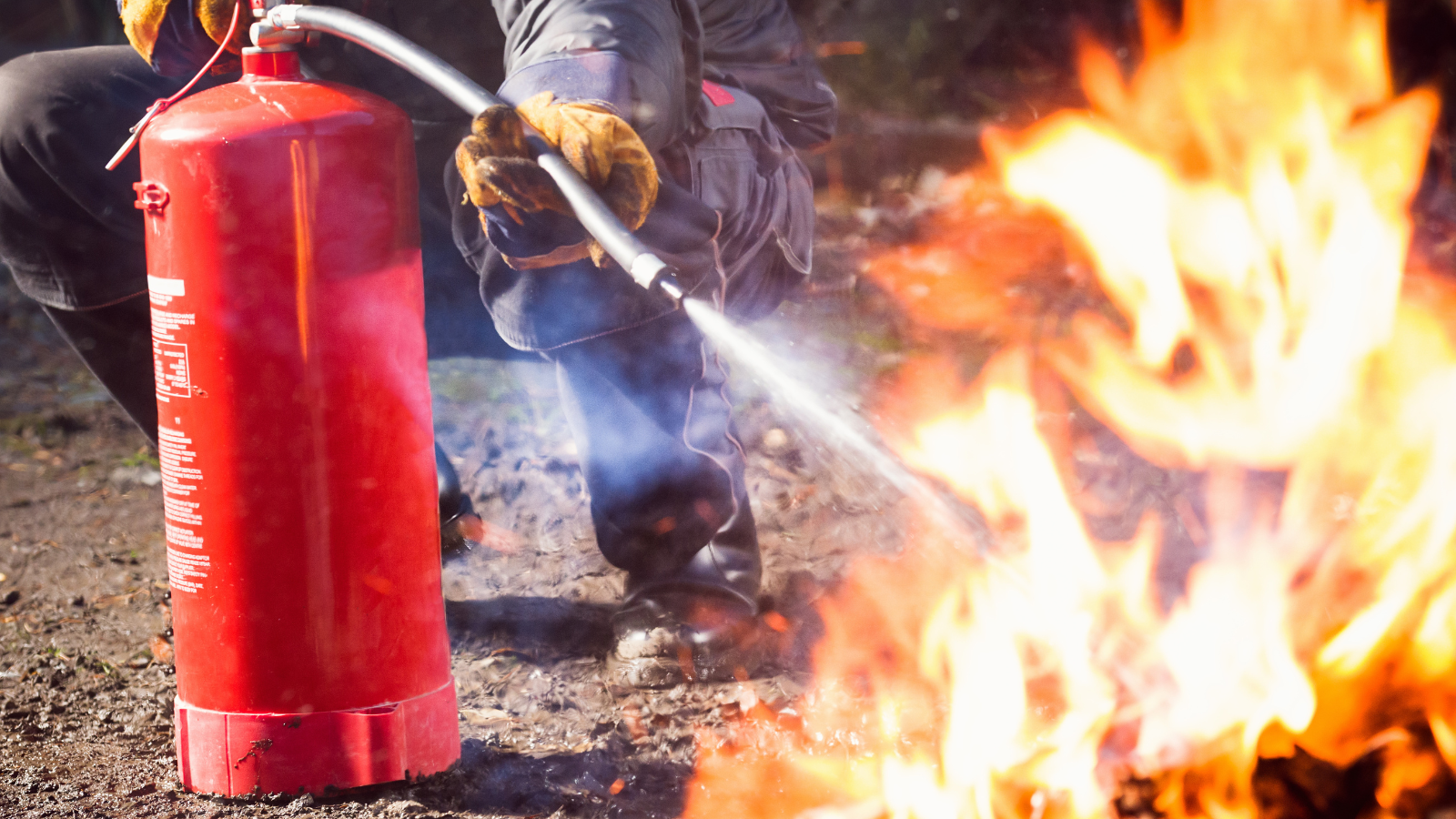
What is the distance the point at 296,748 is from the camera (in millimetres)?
1895

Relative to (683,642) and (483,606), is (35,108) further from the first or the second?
(683,642)

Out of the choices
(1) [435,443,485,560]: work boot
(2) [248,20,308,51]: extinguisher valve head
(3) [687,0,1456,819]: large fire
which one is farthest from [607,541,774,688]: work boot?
(2) [248,20,308,51]: extinguisher valve head

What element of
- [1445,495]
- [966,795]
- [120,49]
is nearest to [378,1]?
[120,49]

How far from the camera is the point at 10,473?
12.5ft

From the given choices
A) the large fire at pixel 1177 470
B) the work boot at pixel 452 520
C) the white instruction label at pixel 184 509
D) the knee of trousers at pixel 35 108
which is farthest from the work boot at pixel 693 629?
the knee of trousers at pixel 35 108

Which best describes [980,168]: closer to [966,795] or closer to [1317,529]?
[1317,529]

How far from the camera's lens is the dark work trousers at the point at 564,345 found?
2432mm

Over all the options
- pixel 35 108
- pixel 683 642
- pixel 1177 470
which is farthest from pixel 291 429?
pixel 1177 470

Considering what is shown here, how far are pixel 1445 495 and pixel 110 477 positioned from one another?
3.71 meters

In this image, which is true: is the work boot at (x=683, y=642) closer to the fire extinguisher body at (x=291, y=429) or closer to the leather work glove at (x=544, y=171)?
the fire extinguisher body at (x=291, y=429)

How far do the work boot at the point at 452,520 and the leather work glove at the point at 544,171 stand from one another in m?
1.31

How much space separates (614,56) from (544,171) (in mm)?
366

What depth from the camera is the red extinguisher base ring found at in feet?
6.20

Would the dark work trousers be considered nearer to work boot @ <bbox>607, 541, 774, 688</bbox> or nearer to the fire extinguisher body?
work boot @ <bbox>607, 541, 774, 688</bbox>
